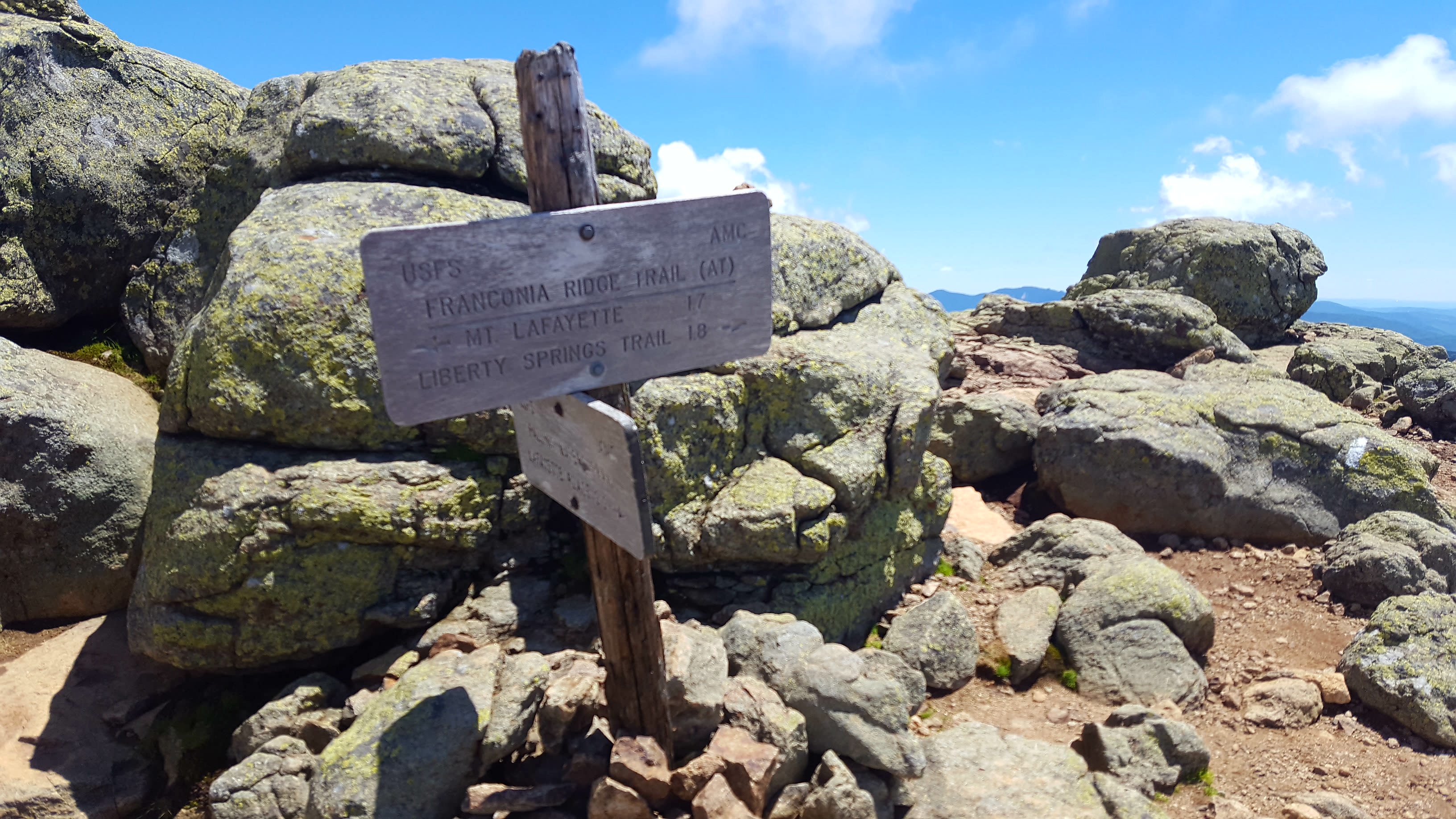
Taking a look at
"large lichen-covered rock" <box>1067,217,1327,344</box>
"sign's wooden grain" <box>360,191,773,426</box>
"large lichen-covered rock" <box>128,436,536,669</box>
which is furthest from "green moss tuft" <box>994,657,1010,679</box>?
"large lichen-covered rock" <box>1067,217,1327,344</box>

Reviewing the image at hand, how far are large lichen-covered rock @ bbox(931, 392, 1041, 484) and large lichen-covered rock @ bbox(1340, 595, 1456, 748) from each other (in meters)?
5.70

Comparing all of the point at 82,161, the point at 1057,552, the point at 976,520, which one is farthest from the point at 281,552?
the point at 976,520

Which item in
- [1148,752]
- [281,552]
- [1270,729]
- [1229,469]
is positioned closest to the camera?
[1148,752]

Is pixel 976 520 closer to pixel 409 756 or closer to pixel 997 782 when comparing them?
pixel 997 782

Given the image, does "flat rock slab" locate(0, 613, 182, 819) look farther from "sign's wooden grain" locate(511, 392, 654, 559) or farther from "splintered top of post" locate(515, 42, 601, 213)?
"splintered top of post" locate(515, 42, 601, 213)

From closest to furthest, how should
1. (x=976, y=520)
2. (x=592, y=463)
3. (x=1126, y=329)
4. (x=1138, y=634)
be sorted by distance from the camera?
(x=592, y=463), (x=1138, y=634), (x=976, y=520), (x=1126, y=329)

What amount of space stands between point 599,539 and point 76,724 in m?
6.55

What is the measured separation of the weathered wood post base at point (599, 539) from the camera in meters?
5.45

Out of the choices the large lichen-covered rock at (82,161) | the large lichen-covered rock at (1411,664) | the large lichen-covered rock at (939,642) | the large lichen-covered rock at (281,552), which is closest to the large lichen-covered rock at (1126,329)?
the large lichen-covered rock at (1411,664)

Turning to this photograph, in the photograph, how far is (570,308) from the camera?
5.04 metres

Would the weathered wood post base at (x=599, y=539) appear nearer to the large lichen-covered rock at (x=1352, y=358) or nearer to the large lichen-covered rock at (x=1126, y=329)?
the large lichen-covered rock at (x=1126, y=329)

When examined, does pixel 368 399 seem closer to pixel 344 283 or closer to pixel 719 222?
pixel 344 283

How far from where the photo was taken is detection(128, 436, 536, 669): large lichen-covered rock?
25.7ft

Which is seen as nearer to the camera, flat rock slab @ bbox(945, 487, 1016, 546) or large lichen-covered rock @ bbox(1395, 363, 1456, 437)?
flat rock slab @ bbox(945, 487, 1016, 546)
